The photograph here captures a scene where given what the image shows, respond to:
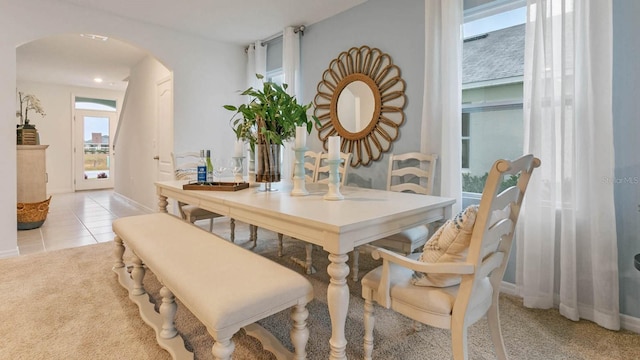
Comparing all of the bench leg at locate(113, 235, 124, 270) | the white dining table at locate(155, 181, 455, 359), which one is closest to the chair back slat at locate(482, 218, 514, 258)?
the white dining table at locate(155, 181, 455, 359)

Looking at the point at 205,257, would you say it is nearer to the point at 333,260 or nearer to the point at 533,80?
the point at 333,260

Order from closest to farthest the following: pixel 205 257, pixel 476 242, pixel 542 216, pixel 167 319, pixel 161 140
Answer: pixel 476 242, pixel 205 257, pixel 167 319, pixel 542 216, pixel 161 140

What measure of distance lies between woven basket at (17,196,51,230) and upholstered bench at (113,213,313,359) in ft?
10.0

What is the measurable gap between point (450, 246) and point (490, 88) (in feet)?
5.94

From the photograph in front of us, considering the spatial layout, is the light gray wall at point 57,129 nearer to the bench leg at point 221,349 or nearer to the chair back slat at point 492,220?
the bench leg at point 221,349

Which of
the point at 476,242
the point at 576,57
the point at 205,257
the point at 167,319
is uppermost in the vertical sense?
the point at 576,57

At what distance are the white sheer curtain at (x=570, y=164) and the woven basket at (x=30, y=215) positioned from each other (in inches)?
204

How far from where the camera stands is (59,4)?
3.33m

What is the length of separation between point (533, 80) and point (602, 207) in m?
0.87

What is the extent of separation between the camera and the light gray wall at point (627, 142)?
187 cm

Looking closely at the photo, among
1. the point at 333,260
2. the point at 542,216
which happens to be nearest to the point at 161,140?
the point at 333,260

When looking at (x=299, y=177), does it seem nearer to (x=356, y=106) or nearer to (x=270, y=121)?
(x=270, y=121)

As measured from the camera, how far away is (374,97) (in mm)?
3232

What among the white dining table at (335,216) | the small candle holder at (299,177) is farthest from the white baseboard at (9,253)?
the small candle holder at (299,177)
